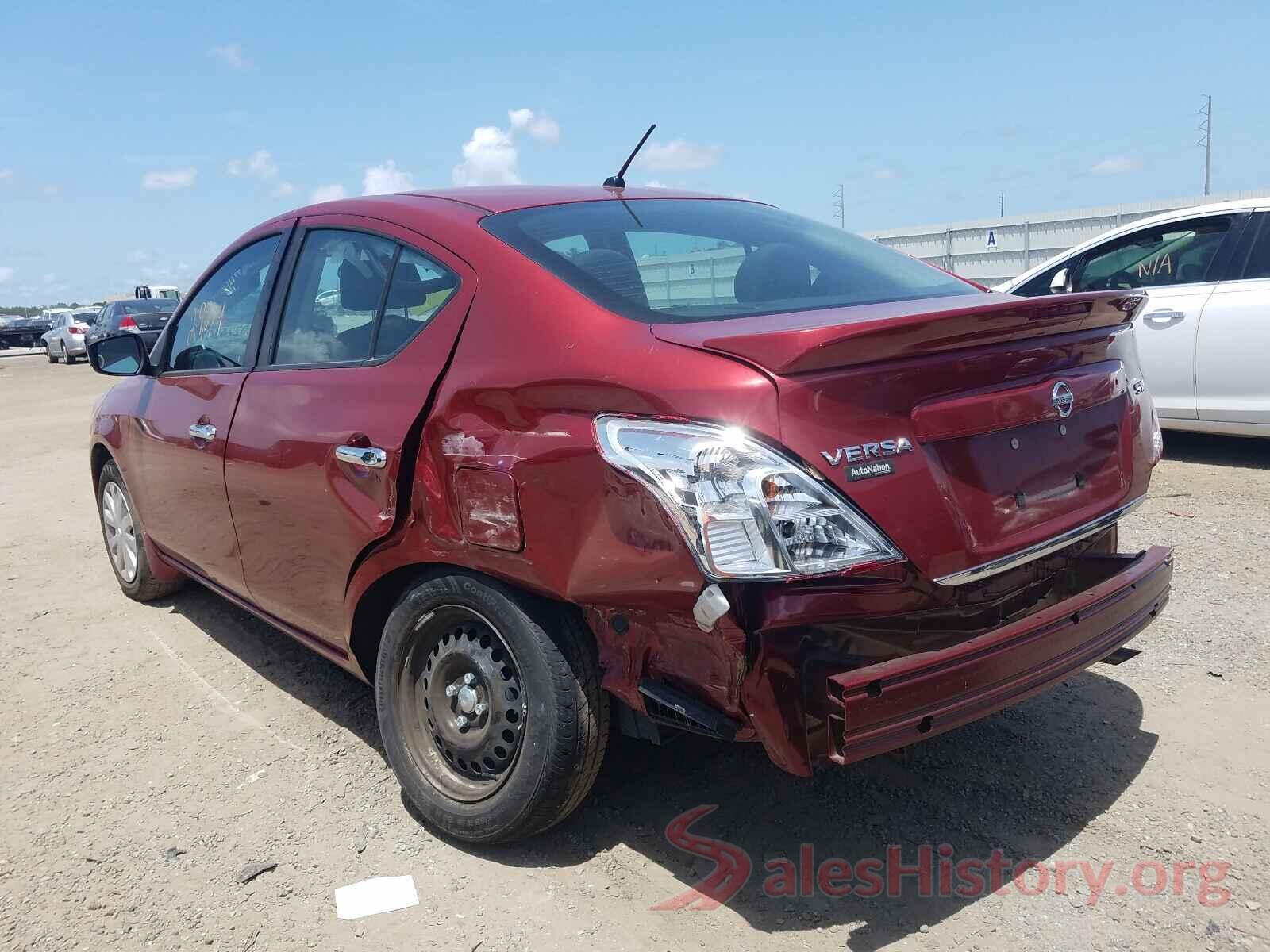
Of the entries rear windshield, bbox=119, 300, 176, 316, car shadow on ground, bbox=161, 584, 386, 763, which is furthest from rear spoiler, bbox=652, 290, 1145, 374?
rear windshield, bbox=119, 300, 176, 316

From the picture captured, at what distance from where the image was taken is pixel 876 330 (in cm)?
203

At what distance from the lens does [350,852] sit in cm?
272

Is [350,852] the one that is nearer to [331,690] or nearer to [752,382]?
[331,690]

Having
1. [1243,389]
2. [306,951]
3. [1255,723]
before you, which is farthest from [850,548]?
[1243,389]

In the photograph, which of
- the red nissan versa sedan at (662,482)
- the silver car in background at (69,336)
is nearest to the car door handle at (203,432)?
the red nissan versa sedan at (662,482)

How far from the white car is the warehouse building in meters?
8.13

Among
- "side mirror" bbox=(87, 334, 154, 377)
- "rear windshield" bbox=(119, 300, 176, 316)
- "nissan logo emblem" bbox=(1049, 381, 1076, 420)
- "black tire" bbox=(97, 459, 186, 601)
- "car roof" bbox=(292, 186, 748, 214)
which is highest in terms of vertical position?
"car roof" bbox=(292, 186, 748, 214)

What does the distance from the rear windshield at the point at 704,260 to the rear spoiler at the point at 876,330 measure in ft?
0.47

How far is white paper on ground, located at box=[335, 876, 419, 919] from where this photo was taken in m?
2.47

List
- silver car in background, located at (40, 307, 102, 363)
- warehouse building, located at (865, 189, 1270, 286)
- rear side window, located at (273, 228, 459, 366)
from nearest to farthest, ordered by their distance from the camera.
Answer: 1. rear side window, located at (273, 228, 459, 366)
2. warehouse building, located at (865, 189, 1270, 286)
3. silver car in background, located at (40, 307, 102, 363)

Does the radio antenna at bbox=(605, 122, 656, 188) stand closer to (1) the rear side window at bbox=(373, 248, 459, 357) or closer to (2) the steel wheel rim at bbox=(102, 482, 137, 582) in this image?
(1) the rear side window at bbox=(373, 248, 459, 357)

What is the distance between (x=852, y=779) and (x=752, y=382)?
1461mm

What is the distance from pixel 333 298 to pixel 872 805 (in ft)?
7.32

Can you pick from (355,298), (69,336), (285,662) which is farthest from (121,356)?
(69,336)
